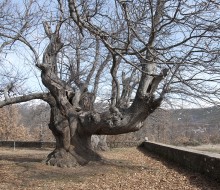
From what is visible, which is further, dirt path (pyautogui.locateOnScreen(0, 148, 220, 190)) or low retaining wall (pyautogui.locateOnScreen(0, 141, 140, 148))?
low retaining wall (pyautogui.locateOnScreen(0, 141, 140, 148))

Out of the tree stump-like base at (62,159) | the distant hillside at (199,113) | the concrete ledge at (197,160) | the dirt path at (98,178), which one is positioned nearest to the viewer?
the dirt path at (98,178)

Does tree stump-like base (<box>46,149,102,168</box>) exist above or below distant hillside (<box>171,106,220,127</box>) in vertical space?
below

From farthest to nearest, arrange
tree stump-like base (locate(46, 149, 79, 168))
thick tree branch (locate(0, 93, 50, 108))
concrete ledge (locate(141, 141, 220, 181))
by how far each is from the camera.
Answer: thick tree branch (locate(0, 93, 50, 108)) < tree stump-like base (locate(46, 149, 79, 168)) < concrete ledge (locate(141, 141, 220, 181))

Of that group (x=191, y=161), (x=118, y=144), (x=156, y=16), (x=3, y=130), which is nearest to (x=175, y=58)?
(x=156, y=16)

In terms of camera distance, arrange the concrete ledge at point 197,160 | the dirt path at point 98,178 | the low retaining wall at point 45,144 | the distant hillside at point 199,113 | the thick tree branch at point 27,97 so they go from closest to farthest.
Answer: the dirt path at point 98,178 → the concrete ledge at point 197,160 → the distant hillside at point 199,113 → the thick tree branch at point 27,97 → the low retaining wall at point 45,144

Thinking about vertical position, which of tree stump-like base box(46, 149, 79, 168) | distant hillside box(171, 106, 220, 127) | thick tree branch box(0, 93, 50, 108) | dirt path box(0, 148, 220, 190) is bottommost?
dirt path box(0, 148, 220, 190)

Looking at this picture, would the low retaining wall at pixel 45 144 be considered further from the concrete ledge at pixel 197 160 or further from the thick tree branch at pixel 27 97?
the thick tree branch at pixel 27 97

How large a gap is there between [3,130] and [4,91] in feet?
131

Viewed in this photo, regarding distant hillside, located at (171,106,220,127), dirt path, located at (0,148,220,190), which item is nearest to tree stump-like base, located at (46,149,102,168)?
dirt path, located at (0,148,220,190)

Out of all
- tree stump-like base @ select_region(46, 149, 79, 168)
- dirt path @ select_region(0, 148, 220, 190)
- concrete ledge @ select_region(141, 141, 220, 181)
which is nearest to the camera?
dirt path @ select_region(0, 148, 220, 190)

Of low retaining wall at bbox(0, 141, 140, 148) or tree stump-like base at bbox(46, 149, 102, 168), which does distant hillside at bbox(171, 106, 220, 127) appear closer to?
tree stump-like base at bbox(46, 149, 102, 168)

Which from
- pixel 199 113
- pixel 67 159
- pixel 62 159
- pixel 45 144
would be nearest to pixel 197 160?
pixel 67 159

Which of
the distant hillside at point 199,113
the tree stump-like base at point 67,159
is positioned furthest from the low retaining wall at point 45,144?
the tree stump-like base at point 67,159

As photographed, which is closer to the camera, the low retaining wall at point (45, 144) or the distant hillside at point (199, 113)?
the distant hillside at point (199, 113)
